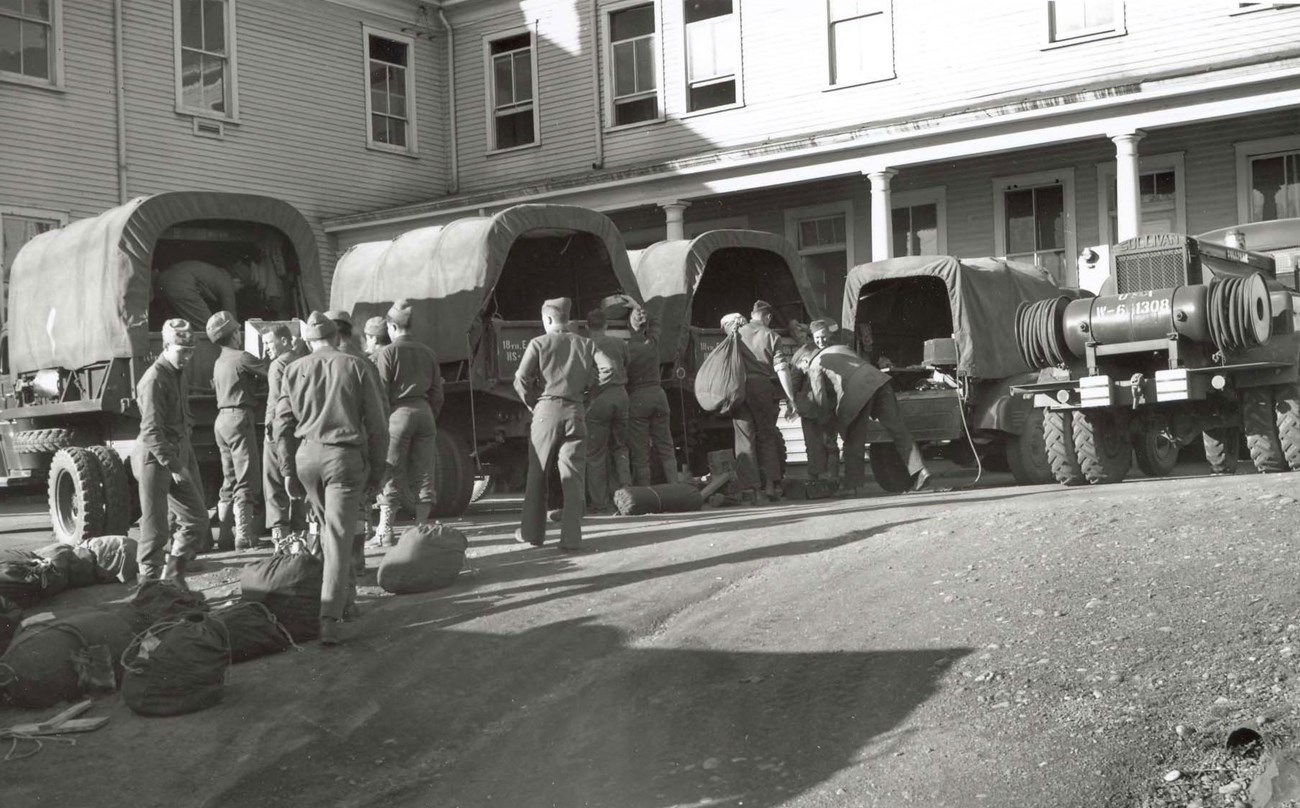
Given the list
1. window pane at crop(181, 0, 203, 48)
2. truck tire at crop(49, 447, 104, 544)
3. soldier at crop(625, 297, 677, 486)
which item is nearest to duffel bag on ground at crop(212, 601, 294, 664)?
truck tire at crop(49, 447, 104, 544)

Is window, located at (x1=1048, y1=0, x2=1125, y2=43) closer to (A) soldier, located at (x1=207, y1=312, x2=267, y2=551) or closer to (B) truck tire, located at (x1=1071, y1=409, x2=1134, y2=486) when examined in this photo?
(B) truck tire, located at (x1=1071, y1=409, x2=1134, y2=486)

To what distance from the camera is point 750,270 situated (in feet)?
58.1

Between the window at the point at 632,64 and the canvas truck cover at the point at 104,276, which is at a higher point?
the window at the point at 632,64

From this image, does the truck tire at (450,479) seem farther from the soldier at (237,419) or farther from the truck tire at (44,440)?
the truck tire at (44,440)

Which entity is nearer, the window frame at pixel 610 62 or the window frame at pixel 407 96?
the window frame at pixel 610 62

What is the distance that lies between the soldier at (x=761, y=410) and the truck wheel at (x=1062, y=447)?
2396 mm

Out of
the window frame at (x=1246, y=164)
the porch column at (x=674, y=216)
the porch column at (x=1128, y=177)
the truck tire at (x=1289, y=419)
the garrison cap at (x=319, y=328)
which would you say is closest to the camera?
the garrison cap at (x=319, y=328)

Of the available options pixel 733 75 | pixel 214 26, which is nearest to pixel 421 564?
pixel 733 75

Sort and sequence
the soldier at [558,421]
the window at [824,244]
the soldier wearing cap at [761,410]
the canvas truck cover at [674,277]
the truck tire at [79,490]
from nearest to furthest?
the soldier at [558,421] → the truck tire at [79,490] → the soldier wearing cap at [761,410] → the canvas truck cover at [674,277] → the window at [824,244]

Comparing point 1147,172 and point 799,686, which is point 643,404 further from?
point 1147,172

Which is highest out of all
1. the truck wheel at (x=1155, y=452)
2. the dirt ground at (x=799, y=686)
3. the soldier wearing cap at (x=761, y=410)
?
the soldier wearing cap at (x=761, y=410)

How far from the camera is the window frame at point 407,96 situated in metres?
26.8

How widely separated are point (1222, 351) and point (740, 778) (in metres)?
8.69

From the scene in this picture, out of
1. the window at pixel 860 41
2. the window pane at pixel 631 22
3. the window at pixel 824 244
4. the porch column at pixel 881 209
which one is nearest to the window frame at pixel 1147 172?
the porch column at pixel 881 209
